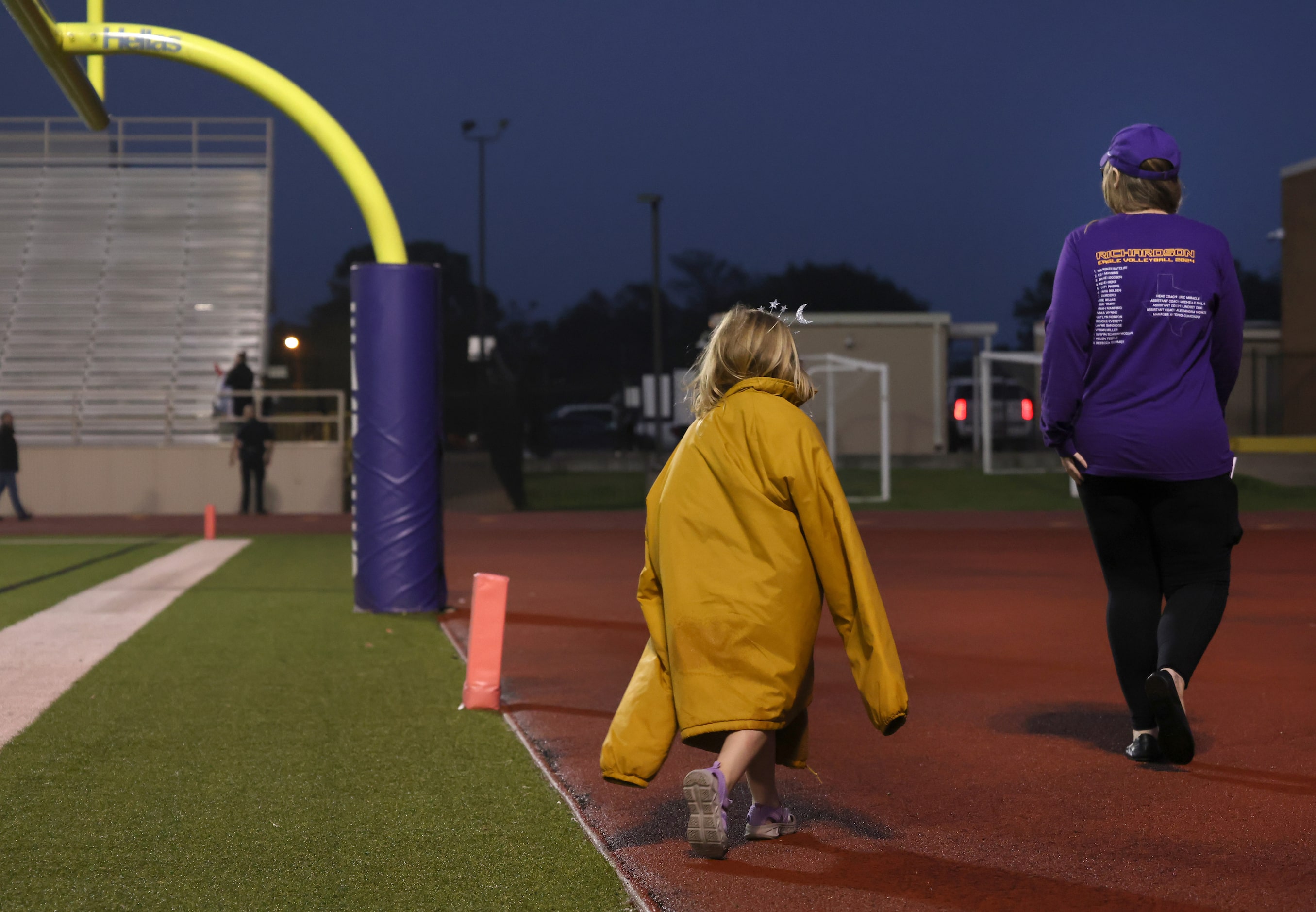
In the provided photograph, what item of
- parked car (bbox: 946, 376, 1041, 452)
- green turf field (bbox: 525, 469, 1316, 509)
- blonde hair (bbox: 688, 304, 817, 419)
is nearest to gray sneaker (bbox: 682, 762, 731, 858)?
blonde hair (bbox: 688, 304, 817, 419)

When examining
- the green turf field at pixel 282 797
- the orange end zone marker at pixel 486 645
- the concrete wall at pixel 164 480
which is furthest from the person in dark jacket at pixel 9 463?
the orange end zone marker at pixel 486 645

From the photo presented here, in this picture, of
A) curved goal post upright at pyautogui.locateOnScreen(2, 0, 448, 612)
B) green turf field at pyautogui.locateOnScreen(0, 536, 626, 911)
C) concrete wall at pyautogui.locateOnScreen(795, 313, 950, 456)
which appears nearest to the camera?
green turf field at pyautogui.locateOnScreen(0, 536, 626, 911)

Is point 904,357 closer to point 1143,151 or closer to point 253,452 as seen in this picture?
point 253,452

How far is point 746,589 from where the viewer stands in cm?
367

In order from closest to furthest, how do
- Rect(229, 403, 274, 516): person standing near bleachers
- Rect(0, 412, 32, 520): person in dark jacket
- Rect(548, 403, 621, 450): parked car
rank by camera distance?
Rect(0, 412, 32, 520): person in dark jacket
Rect(229, 403, 274, 516): person standing near bleachers
Rect(548, 403, 621, 450): parked car

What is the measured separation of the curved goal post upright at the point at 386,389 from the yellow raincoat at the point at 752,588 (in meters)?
6.08

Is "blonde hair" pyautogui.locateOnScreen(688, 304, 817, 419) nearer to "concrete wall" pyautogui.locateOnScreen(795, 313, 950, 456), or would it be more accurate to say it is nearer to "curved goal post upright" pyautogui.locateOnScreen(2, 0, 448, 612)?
"curved goal post upright" pyautogui.locateOnScreen(2, 0, 448, 612)

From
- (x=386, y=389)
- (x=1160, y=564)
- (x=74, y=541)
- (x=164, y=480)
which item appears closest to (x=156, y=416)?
(x=164, y=480)

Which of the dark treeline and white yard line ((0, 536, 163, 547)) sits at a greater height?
Result: the dark treeline

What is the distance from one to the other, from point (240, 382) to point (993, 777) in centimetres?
2126

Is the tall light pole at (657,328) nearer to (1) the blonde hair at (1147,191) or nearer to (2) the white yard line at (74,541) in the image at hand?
(2) the white yard line at (74,541)

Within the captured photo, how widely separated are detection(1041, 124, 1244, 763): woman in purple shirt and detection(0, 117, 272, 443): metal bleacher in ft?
68.4

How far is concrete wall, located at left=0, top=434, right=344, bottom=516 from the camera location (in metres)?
23.6

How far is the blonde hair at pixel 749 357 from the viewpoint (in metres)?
3.80
